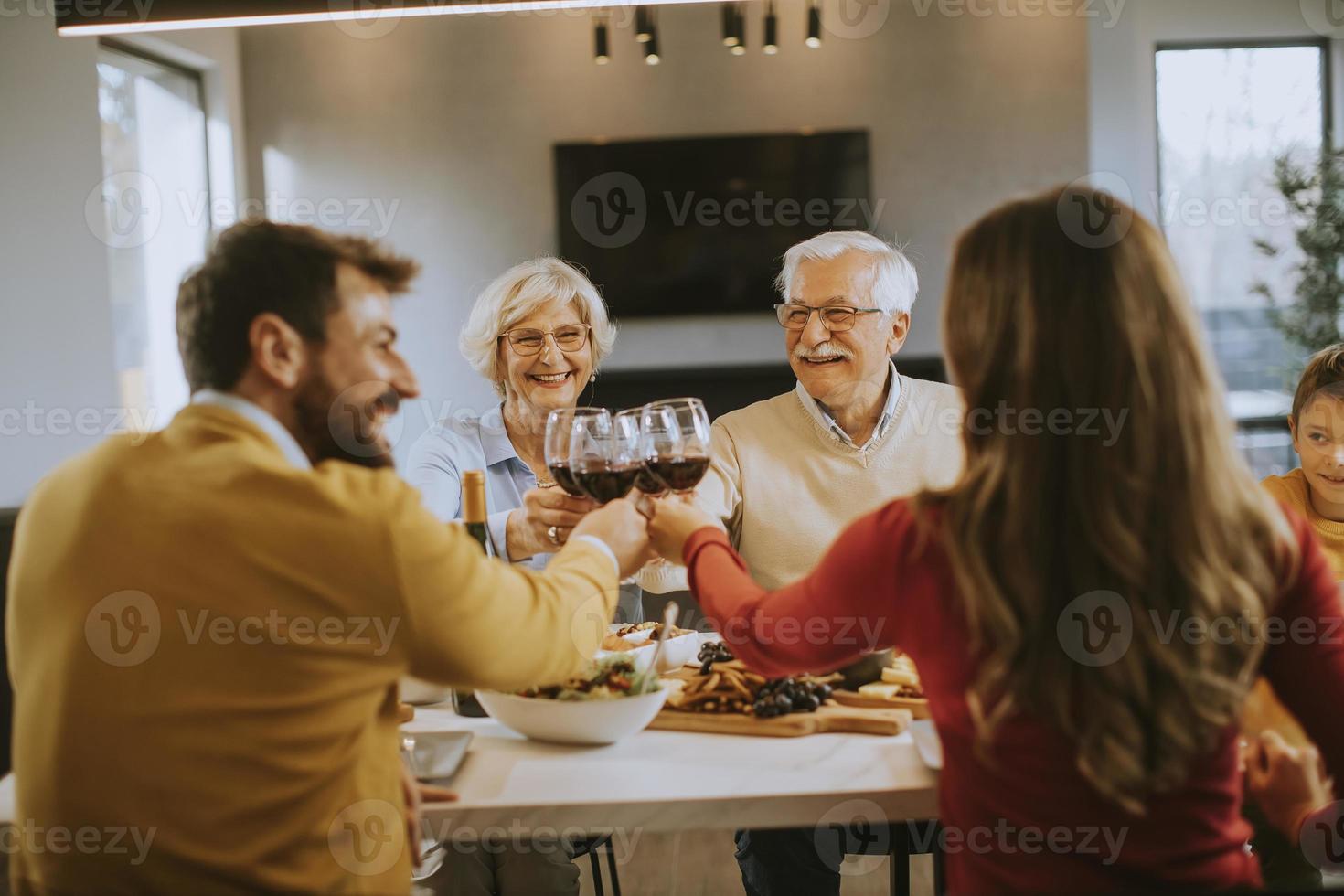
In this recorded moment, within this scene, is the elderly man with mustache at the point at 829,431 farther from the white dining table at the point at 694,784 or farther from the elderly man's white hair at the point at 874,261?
the white dining table at the point at 694,784

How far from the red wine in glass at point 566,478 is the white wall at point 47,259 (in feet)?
9.79

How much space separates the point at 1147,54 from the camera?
18.2 feet

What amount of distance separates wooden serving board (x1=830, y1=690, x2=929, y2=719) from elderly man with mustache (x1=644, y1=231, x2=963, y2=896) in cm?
79

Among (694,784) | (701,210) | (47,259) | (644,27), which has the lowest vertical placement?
(694,784)

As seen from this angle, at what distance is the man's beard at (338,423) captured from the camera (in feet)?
3.74

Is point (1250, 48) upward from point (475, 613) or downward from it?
upward

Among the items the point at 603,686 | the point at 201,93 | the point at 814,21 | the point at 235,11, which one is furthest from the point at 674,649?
the point at 201,93

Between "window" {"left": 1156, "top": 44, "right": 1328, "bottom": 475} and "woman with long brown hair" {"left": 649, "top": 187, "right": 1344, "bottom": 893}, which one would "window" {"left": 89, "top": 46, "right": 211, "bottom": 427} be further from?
"window" {"left": 1156, "top": 44, "right": 1328, "bottom": 475}

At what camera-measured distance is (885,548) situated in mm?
1105

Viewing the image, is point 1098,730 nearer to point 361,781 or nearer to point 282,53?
point 361,781

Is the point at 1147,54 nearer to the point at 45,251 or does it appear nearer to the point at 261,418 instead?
the point at 45,251

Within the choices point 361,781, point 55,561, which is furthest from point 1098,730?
point 55,561

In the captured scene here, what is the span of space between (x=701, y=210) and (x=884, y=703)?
13.9 ft

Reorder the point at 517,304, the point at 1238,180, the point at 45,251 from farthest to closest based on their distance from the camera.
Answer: the point at 1238,180
the point at 45,251
the point at 517,304
